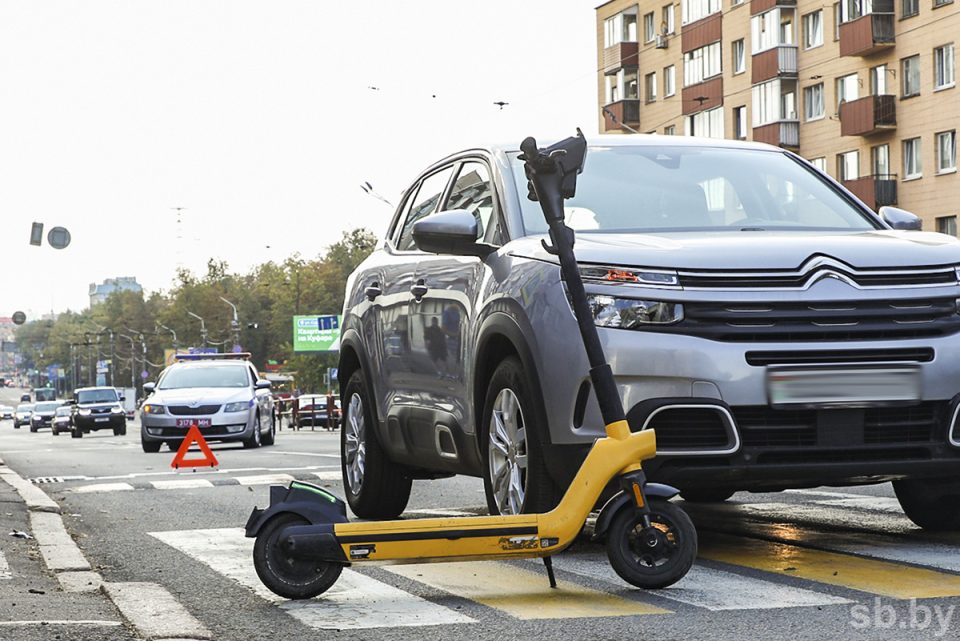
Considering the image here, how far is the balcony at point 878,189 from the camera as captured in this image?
55.3 metres

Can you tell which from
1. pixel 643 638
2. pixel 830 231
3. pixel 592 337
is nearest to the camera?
pixel 643 638

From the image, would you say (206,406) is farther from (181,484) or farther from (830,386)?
(830,386)

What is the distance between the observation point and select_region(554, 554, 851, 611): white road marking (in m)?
5.83

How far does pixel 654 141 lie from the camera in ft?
28.5

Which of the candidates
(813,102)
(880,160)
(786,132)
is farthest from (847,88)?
(786,132)

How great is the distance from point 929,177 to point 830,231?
47.5m

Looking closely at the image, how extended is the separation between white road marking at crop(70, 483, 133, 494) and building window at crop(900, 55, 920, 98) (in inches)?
1673

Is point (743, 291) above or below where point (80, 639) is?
above

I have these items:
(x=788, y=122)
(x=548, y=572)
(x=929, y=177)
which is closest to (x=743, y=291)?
(x=548, y=572)

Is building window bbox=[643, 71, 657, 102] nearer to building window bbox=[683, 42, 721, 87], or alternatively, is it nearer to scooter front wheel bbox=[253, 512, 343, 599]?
building window bbox=[683, 42, 721, 87]

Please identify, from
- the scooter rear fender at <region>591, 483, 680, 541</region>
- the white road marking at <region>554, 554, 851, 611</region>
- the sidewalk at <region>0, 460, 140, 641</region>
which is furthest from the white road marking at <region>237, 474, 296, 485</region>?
the scooter rear fender at <region>591, 483, 680, 541</region>

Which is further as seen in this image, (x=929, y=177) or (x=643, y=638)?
(x=929, y=177)

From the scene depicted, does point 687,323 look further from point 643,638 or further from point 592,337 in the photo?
point 643,638

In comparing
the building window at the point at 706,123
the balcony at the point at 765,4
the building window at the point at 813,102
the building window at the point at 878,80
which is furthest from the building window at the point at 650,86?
the building window at the point at 878,80
